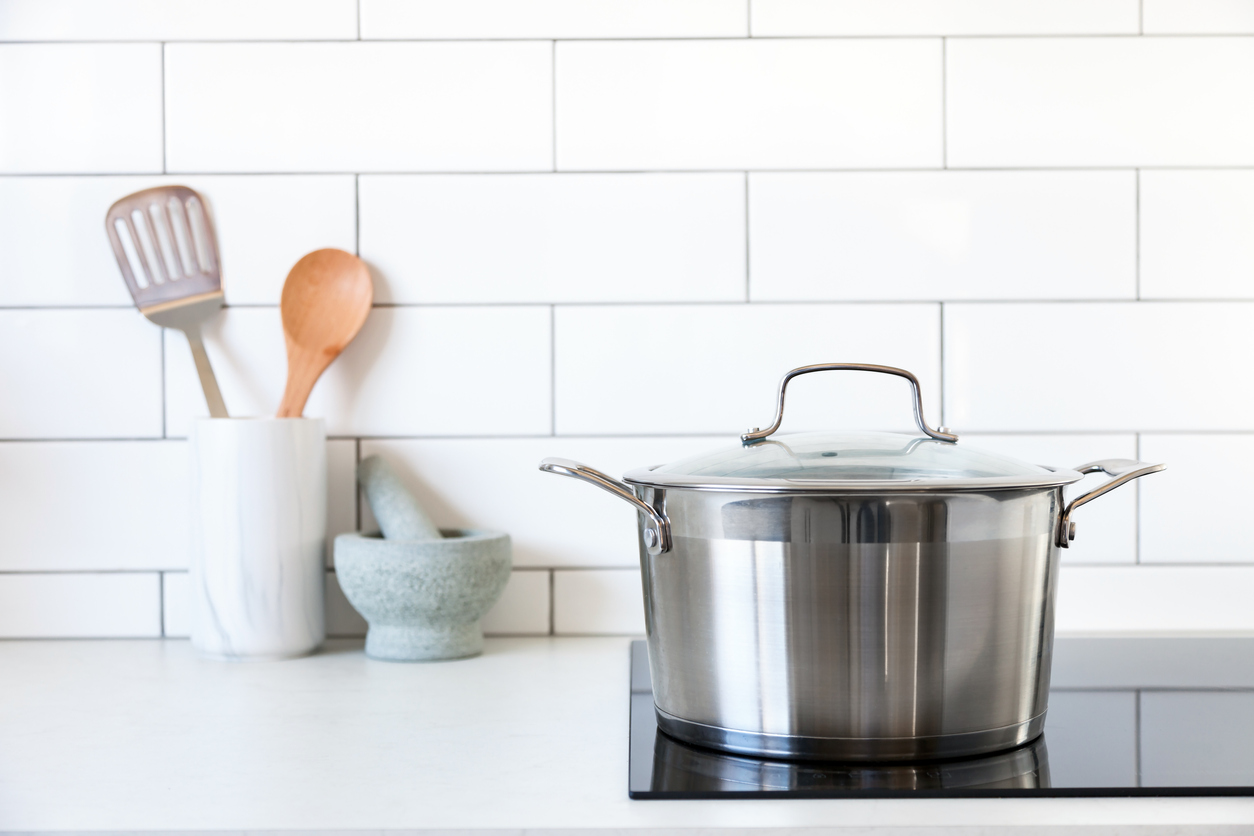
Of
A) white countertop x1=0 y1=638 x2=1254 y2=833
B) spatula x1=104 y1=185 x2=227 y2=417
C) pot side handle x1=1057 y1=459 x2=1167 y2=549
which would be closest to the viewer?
white countertop x1=0 y1=638 x2=1254 y2=833

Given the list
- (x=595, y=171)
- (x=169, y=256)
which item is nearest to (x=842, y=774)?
(x=595, y=171)

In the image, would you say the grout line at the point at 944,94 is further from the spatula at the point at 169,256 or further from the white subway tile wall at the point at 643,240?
the spatula at the point at 169,256

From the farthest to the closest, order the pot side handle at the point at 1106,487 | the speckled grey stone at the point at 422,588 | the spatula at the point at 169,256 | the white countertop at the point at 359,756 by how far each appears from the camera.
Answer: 1. the spatula at the point at 169,256
2. the speckled grey stone at the point at 422,588
3. the pot side handle at the point at 1106,487
4. the white countertop at the point at 359,756

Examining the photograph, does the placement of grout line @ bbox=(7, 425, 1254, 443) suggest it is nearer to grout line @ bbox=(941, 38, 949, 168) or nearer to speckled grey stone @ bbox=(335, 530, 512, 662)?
speckled grey stone @ bbox=(335, 530, 512, 662)

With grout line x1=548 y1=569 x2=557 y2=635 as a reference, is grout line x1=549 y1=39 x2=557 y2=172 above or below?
above

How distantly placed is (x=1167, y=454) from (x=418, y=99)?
807mm

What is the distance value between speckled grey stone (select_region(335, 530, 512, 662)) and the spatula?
259mm

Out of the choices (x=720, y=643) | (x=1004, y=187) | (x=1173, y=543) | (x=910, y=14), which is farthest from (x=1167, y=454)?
(x=720, y=643)

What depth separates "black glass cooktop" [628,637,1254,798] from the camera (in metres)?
0.53

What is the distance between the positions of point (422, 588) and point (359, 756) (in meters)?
0.23

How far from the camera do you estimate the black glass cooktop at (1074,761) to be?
0.53 m

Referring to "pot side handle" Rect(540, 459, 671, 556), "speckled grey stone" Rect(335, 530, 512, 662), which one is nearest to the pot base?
"pot side handle" Rect(540, 459, 671, 556)

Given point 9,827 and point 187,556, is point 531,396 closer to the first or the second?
point 187,556

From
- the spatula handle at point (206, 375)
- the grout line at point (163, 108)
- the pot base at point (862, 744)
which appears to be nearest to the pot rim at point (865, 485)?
the pot base at point (862, 744)
